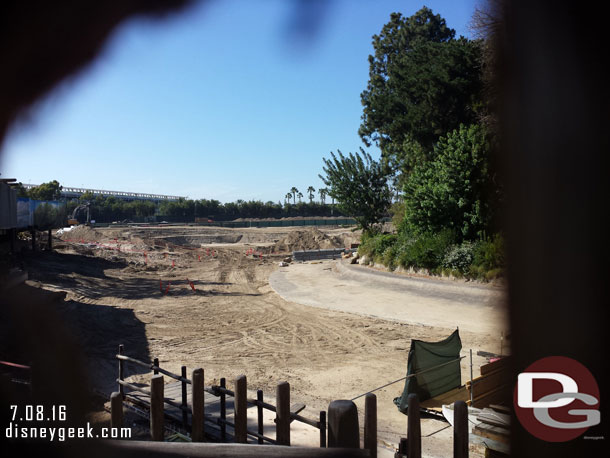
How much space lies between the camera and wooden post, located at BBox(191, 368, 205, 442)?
152 inches

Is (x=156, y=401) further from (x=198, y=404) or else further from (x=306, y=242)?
(x=306, y=242)

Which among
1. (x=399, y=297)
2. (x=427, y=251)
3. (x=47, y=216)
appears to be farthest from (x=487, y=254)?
(x=47, y=216)

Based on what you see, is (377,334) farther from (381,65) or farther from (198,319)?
(381,65)

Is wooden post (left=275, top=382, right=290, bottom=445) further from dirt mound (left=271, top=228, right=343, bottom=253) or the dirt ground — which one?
dirt mound (left=271, top=228, right=343, bottom=253)

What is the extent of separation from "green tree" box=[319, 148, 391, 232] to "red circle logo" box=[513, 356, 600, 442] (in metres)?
22.6

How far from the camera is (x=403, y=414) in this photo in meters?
6.50

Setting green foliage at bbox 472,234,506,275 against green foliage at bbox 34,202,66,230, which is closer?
green foliage at bbox 472,234,506,275

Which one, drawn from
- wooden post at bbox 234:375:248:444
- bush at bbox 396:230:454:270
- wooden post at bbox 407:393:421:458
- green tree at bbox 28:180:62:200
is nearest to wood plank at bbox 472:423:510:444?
wooden post at bbox 407:393:421:458

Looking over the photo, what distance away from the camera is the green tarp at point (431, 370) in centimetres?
659

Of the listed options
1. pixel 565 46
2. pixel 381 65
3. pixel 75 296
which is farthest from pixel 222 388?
pixel 381 65

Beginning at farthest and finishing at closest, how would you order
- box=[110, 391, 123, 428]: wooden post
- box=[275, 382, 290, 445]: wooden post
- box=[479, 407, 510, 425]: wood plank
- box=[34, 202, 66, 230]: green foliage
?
1. box=[34, 202, 66, 230]: green foliage
2. box=[479, 407, 510, 425]: wood plank
3. box=[110, 391, 123, 428]: wooden post
4. box=[275, 382, 290, 445]: wooden post

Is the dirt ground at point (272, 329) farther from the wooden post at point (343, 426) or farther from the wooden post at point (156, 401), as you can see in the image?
the wooden post at point (156, 401)

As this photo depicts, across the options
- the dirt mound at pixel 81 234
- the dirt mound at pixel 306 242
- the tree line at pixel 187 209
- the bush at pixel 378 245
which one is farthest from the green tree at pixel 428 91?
the tree line at pixel 187 209

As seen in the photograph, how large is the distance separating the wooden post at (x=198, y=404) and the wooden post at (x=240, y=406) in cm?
38
